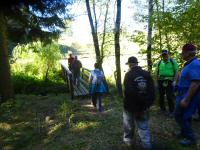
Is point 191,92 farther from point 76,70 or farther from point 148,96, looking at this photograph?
point 76,70

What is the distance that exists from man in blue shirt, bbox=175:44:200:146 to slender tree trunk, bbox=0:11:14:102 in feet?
30.9

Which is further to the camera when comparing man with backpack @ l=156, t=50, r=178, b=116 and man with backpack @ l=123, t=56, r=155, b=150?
man with backpack @ l=156, t=50, r=178, b=116

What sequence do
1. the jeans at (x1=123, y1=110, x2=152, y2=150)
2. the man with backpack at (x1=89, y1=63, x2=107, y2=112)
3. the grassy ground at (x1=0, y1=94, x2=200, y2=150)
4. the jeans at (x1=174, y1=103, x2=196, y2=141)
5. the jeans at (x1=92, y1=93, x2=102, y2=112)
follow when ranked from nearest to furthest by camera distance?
the jeans at (x1=123, y1=110, x2=152, y2=150) → the jeans at (x1=174, y1=103, x2=196, y2=141) → the grassy ground at (x1=0, y1=94, x2=200, y2=150) → the man with backpack at (x1=89, y1=63, x2=107, y2=112) → the jeans at (x1=92, y1=93, x2=102, y2=112)

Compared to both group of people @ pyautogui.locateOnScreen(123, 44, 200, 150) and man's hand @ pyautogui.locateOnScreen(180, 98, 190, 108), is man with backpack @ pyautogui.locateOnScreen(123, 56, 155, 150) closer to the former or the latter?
group of people @ pyautogui.locateOnScreen(123, 44, 200, 150)

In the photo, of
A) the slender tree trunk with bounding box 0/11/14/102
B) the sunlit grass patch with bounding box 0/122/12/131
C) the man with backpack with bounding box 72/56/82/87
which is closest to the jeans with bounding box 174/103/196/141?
the sunlit grass patch with bounding box 0/122/12/131

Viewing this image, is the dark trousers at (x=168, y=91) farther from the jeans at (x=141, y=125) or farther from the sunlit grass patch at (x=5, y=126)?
the sunlit grass patch at (x=5, y=126)

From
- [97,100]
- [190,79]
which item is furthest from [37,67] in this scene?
[190,79]

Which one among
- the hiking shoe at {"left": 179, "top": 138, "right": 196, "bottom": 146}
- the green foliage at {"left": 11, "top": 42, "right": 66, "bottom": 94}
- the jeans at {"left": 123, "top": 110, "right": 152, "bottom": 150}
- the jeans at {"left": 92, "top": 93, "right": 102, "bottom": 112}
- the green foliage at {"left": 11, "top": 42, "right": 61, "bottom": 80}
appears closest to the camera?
the jeans at {"left": 123, "top": 110, "right": 152, "bottom": 150}

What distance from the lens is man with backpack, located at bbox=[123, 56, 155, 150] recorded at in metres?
7.11

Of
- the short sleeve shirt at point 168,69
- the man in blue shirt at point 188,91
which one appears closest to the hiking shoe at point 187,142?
the man in blue shirt at point 188,91

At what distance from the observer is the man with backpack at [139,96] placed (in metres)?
7.11

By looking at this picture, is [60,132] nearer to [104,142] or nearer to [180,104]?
[104,142]

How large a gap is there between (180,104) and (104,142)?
6.01 ft

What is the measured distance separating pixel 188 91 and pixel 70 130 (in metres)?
3.41
